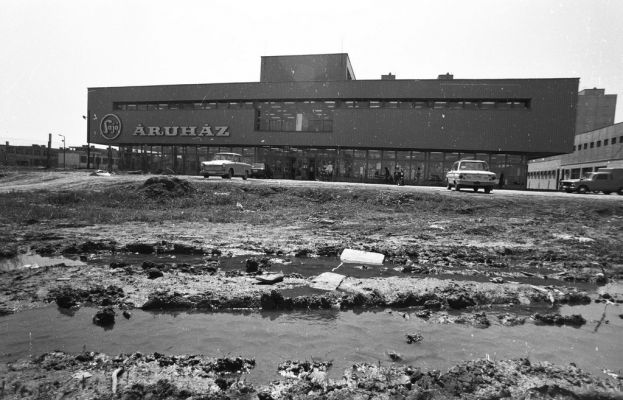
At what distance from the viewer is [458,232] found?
28.0ft

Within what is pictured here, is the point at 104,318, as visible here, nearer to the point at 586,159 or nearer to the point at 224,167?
the point at 224,167

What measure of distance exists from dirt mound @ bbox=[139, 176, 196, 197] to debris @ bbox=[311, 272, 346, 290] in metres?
9.59

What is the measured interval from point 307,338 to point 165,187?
11589mm

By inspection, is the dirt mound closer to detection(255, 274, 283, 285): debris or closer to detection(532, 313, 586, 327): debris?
detection(255, 274, 283, 285): debris

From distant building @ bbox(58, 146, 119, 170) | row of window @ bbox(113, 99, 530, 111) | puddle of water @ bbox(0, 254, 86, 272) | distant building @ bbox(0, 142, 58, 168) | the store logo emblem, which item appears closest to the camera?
puddle of water @ bbox(0, 254, 86, 272)

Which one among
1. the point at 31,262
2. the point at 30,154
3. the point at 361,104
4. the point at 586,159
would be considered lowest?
the point at 31,262

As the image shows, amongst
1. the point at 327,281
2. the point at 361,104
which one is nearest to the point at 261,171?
the point at 361,104

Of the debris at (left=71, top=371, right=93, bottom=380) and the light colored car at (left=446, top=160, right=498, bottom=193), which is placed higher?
the light colored car at (left=446, top=160, right=498, bottom=193)

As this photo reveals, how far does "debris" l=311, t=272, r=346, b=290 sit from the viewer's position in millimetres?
4344

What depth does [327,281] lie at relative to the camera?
179 inches

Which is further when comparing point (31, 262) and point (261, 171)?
point (261, 171)

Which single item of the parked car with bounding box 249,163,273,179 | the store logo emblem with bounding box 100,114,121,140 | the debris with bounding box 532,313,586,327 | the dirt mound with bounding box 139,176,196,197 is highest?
the store logo emblem with bounding box 100,114,121,140

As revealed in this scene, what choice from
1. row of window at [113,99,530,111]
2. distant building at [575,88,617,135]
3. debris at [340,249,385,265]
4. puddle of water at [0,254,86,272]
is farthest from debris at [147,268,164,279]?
distant building at [575,88,617,135]

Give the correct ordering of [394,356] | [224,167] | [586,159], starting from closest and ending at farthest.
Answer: [394,356] < [224,167] < [586,159]
